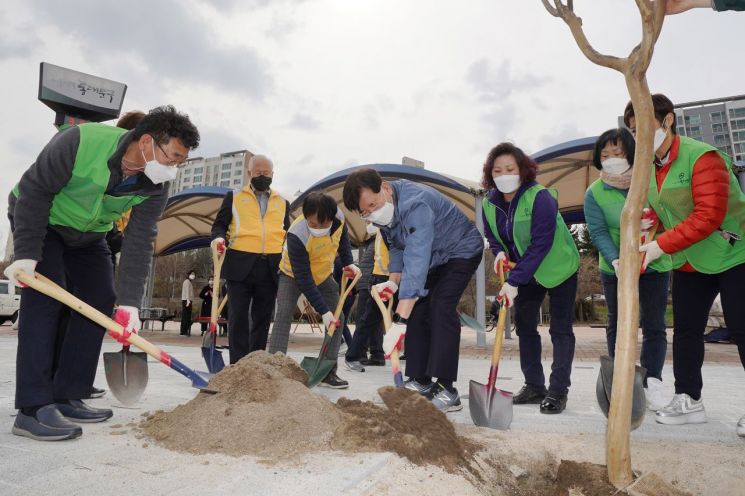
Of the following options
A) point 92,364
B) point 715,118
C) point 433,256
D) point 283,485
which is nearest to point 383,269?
point 433,256

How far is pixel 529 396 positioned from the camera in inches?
120

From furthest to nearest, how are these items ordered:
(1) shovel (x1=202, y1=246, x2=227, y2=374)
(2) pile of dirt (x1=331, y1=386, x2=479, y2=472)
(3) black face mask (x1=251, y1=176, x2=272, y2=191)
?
(1) shovel (x1=202, y1=246, x2=227, y2=374)
(3) black face mask (x1=251, y1=176, x2=272, y2=191)
(2) pile of dirt (x1=331, y1=386, x2=479, y2=472)

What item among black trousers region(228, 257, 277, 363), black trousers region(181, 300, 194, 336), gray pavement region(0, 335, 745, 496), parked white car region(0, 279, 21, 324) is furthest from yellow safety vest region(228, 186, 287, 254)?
parked white car region(0, 279, 21, 324)

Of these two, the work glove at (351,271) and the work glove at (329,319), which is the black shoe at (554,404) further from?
the work glove at (351,271)

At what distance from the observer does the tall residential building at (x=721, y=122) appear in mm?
77562

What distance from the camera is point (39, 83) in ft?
13.1

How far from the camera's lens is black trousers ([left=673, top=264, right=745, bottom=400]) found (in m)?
2.24

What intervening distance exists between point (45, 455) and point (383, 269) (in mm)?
3724

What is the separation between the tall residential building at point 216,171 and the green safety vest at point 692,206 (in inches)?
3502

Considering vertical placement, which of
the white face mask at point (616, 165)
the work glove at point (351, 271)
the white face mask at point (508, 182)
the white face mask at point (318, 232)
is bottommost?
the work glove at point (351, 271)

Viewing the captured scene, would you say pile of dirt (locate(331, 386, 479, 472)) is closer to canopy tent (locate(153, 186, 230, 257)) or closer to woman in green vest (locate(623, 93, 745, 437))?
woman in green vest (locate(623, 93, 745, 437))

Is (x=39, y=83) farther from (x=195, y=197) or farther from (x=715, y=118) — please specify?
(x=715, y=118)

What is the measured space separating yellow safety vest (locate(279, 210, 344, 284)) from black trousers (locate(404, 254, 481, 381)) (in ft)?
3.24

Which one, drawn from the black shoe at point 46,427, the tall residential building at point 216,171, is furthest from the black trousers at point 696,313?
the tall residential building at point 216,171
